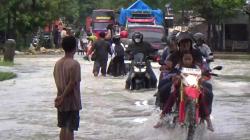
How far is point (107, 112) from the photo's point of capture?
1462 centimetres

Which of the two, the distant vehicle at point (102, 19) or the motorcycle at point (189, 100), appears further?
the distant vehicle at point (102, 19)

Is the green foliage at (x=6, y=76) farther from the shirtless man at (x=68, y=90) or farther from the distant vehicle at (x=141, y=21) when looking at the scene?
the distant vehicle at (x=141, y=21)

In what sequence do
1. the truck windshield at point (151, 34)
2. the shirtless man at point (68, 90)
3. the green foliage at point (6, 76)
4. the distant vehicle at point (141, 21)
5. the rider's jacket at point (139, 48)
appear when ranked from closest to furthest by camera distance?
the shirtless man at point (68, 90), the rider's jacket at point (139, 48), the green foliage at point (6, 76), the truck windshield at point (151, 34), the distant vehicle at point (141, 21)

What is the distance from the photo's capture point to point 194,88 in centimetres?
978

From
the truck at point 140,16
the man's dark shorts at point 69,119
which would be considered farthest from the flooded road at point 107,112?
the truck at point 140,16

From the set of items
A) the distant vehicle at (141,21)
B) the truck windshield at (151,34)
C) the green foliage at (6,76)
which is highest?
the distant vehicle at (141,21)

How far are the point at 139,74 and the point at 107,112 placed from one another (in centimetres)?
483

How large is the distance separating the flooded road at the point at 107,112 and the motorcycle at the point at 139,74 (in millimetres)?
370

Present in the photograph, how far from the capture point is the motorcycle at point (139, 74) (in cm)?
1878

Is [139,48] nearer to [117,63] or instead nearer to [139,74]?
[139,74]

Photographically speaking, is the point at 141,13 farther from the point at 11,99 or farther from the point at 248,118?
the point at 248,118

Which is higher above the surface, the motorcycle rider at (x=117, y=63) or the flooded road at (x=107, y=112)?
the motorcycle rider at (x=117, y=63)

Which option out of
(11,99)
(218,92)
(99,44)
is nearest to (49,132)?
(11,99)

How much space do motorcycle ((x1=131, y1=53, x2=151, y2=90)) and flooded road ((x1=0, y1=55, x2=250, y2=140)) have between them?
1.21ft
